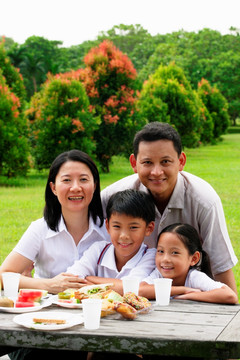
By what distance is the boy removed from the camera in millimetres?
3850

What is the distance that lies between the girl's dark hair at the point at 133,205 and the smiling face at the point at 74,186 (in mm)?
209

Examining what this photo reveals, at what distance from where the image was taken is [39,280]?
148 inches

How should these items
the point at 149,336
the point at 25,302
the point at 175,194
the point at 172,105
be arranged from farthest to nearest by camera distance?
the point at 172,105
the point at 175,194
the point at 25,302
the point at 149,336

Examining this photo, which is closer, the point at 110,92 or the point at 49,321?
the point at 49,321

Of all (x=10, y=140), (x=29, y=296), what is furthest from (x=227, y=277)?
(x=10, y=140)

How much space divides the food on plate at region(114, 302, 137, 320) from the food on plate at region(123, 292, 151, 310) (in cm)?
6

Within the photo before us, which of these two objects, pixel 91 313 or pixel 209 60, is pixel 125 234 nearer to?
pixel 91 313

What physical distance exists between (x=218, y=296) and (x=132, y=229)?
83 centimetres

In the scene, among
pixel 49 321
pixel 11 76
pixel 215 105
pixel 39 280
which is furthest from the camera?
pixel 215 105

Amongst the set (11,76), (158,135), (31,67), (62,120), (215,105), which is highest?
(31,67)

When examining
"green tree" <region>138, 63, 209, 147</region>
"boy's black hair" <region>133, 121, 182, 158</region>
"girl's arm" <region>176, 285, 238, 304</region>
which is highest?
"green tree" <region>138, 63, 209, 147</region>

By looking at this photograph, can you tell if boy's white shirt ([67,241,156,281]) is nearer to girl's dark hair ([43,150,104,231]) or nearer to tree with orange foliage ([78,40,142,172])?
girl's dark hair ([43,150,104,231])

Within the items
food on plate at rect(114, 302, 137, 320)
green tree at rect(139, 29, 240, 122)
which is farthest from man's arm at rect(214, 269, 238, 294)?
green tree at rect(139, 29, 240, 122)

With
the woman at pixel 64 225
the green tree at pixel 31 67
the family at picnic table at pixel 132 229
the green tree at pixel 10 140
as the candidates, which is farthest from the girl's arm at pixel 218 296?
the green tree at pixel 31 67
